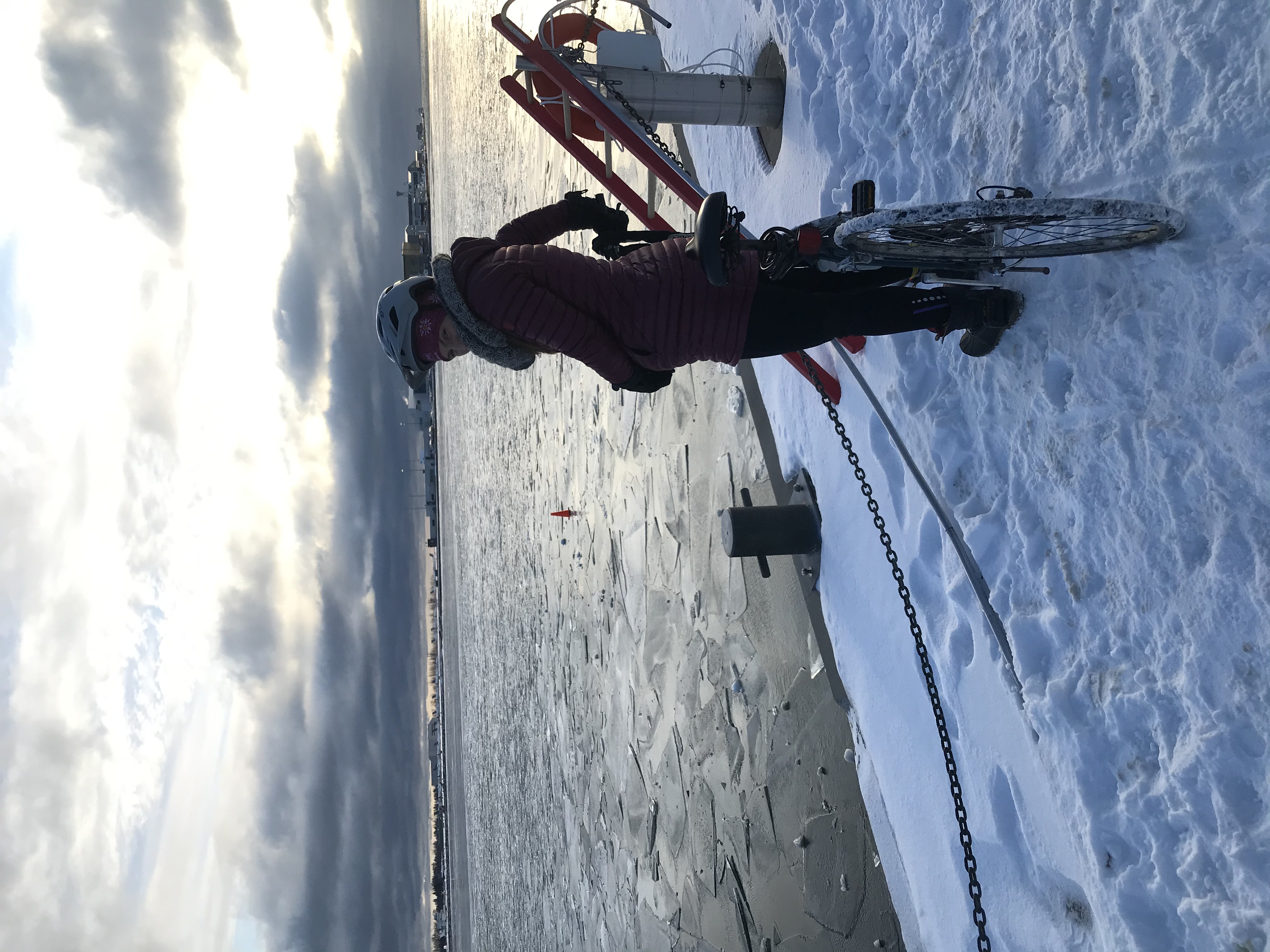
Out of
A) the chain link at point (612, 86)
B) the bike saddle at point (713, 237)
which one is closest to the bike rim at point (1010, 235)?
the bike saddle at point (713, 237)

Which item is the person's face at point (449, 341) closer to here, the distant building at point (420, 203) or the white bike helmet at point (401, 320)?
the white bike helmet at point (401, 320)

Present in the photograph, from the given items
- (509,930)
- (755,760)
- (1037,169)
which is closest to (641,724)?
(755,760)

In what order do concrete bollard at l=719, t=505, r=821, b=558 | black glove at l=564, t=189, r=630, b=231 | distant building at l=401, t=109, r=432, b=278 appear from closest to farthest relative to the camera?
black glove at l=564, t=189, r=630, b=231 < concrete bollard at l=719, t=505, r=821, b=558 < distant building at l=401, t=109, r=432, b=278

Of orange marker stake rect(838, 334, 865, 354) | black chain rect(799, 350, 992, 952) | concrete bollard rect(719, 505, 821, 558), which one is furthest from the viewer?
concrete bollard rect(719, 505, 821, 558)

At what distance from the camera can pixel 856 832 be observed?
2.22 m

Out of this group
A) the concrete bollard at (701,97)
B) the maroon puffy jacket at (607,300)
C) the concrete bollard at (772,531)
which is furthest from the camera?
the concrete bollard at (701,97)

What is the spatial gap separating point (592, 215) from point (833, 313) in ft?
2.26

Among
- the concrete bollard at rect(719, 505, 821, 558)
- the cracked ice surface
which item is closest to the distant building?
the cracked ice surface

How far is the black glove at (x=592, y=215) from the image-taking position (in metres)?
1.86

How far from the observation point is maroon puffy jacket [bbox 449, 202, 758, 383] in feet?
5.07

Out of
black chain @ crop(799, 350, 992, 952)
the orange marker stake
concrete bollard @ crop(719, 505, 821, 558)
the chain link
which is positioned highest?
the chain link

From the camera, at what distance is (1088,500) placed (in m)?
1.44

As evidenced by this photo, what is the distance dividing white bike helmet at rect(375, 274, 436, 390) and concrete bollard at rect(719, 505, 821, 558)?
1218 mm

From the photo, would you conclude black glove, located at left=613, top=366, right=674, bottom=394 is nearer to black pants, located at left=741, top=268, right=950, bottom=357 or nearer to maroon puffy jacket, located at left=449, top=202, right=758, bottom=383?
maroon puffy jacket, located at left=449, top=202, right=758, bottom=383
